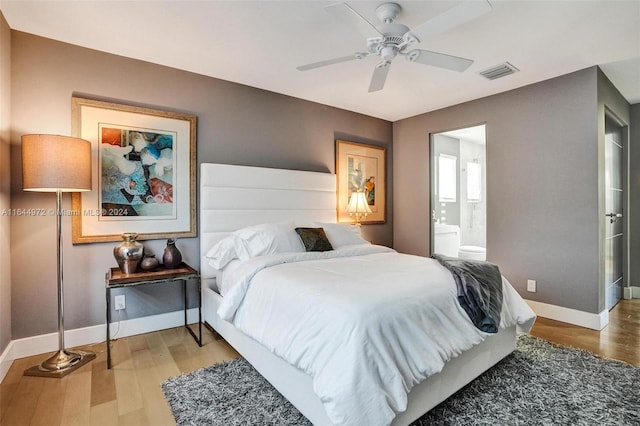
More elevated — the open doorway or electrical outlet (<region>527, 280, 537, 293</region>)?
the open doorway

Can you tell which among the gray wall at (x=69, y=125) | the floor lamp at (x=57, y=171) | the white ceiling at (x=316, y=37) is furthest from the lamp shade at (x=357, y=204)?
the floor lamp at (x=57, y=171)

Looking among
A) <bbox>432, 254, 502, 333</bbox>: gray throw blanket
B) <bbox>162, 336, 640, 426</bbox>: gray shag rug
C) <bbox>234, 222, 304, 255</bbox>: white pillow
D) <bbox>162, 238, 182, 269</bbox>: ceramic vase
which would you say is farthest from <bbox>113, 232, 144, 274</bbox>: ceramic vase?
<bbox>432, 254, 502, 333</bbox>: gray throw blanket

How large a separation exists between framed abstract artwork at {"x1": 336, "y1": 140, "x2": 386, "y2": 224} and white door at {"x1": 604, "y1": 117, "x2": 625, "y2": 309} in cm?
260

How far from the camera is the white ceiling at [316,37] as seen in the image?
217cm

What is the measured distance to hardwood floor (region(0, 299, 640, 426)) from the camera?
1.80 meters

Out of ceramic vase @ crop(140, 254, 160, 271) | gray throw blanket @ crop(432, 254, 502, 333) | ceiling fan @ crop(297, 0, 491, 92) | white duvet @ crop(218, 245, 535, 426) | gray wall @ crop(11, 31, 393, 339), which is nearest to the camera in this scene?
white duvet @ crop(218, 245, 535, 426)

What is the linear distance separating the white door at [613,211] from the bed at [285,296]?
2.01m

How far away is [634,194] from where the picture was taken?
409 cm

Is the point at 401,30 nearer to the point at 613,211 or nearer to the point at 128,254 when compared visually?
the point at 128,254

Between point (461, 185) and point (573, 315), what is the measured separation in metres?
3.65

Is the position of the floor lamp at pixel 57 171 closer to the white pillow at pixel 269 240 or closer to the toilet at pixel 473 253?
the white pillow at pixel 269 240

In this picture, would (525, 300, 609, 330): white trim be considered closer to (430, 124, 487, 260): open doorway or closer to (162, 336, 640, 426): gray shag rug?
(162, 336, 640, 426): gray shag rug

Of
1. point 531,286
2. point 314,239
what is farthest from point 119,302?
point 531,286

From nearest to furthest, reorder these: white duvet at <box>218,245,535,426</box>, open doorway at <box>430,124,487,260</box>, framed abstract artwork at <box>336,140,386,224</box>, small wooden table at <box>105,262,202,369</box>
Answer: white duvet at <box>218,245,535,426</box>, small wooden table at <box>105,262,202,369</box>, framed abstract artwork at <box>336,140,386,224</box>, open doorway at <box>430,124,487,260</box>
